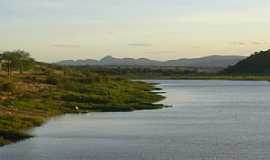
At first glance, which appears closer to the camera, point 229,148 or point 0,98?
point 229,148

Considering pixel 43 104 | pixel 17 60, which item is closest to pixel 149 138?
pixel 43 104

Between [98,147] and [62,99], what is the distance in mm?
37209

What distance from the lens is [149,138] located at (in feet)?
150

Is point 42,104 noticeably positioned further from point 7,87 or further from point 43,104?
point 7,87

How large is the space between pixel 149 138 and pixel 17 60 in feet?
327

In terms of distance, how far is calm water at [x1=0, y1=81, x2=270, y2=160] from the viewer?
3756 cm

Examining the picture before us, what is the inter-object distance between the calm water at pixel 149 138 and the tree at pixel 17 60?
3031 inches

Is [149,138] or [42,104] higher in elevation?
[42,104]

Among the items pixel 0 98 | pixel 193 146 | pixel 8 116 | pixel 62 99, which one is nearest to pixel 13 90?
pixel 62 99

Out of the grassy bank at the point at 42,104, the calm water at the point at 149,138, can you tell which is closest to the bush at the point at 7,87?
the grassy bank at the point at 42,104

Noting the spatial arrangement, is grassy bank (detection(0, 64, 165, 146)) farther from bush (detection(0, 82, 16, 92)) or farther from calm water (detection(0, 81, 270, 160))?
calm water (detection(0, 81, 270, 160))

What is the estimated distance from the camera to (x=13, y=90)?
258 feet

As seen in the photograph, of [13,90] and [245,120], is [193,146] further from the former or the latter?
[13,90]

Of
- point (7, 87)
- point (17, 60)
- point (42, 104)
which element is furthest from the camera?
point (17, 60)
